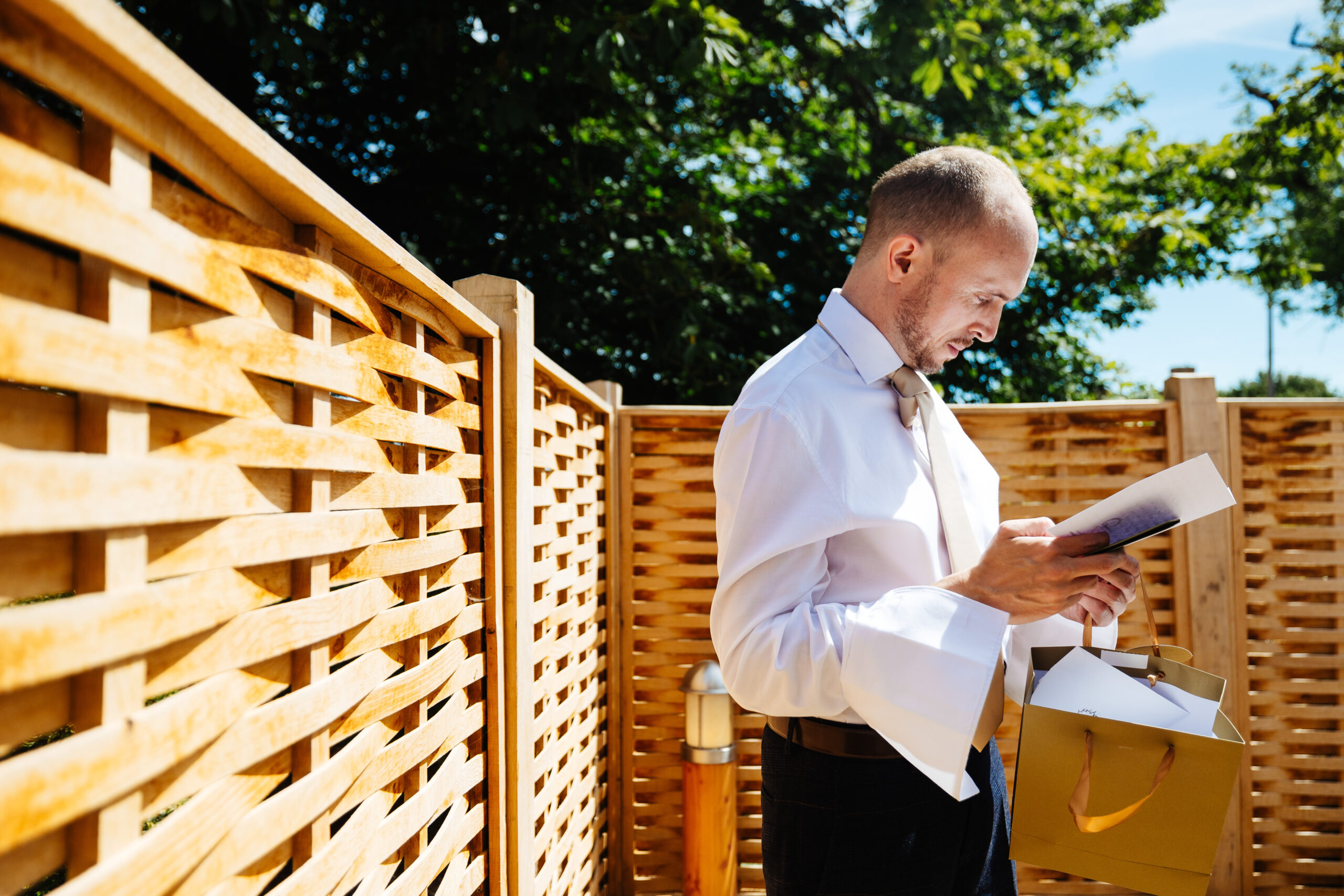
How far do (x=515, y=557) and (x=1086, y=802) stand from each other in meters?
1.21

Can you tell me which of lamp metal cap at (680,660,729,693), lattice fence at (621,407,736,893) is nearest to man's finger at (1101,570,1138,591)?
lamp metal cap at (680,660,729,693)

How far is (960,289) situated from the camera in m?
1.65

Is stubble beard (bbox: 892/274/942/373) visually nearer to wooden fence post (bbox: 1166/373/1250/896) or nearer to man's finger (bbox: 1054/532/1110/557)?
man's finger (bbox: 1054/532/1110/557)

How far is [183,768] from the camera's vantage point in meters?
0.68

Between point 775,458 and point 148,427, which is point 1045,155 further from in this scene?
point 148,427

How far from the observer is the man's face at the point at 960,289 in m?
1.63

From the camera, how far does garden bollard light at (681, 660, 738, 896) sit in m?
3.11

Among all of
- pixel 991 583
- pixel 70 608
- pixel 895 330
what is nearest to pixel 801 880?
pixel 991 583

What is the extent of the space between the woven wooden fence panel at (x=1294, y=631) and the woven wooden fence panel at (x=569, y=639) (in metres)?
2.94

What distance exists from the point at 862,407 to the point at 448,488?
83 cm

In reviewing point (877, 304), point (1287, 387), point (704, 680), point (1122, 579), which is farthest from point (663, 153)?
point (1287, 387)

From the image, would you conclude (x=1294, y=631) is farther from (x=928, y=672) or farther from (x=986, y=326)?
(x=928, y=672)

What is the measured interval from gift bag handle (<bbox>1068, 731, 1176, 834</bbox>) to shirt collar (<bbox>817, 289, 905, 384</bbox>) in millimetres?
795

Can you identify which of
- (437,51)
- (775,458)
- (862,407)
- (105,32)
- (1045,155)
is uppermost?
(1045,155)
